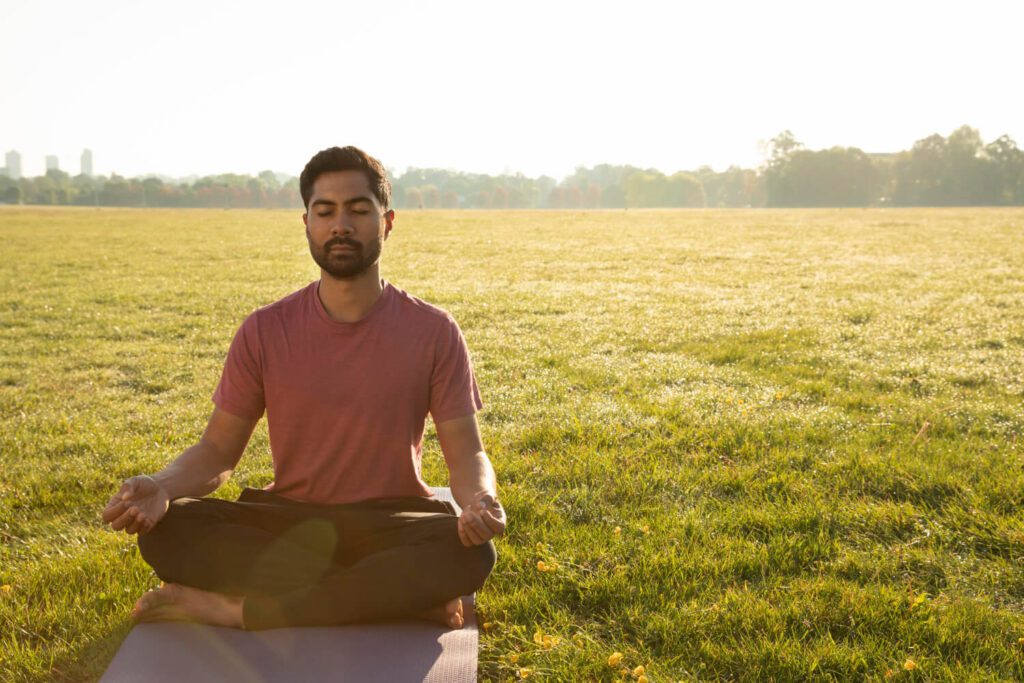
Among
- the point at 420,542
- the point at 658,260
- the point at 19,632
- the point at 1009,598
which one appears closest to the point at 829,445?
the point at 1009,598

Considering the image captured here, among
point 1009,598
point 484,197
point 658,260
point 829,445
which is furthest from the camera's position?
point 484,197

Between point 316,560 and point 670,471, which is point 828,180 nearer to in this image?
point 670,471

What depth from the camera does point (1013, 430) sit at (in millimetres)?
6777

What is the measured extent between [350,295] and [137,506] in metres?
1.26

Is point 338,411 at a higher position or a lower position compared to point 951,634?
higher

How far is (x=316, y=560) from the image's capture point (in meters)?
3.59

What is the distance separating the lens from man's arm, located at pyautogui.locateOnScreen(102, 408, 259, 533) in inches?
132

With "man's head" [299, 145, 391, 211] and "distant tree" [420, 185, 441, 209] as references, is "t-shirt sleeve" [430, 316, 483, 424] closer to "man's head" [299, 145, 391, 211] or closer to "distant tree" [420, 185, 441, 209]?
"man's head" [299, 145, 391, 211]

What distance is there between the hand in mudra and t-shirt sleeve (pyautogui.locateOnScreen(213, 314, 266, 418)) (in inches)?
47.8

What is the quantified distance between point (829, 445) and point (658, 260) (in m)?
16.4

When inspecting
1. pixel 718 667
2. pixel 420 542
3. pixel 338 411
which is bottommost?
pixel 718 667

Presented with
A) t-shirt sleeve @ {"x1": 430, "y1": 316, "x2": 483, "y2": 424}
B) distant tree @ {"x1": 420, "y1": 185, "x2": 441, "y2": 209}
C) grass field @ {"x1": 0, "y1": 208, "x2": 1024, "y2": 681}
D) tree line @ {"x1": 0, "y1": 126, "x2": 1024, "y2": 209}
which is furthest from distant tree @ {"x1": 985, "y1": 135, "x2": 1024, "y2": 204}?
t-shirt sleeve @ {"x1": 430, "y1": 316, "x2": 483, "y2": 424}

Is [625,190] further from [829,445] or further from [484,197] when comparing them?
[829,445]

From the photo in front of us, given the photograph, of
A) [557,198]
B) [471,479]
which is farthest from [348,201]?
[557,198]
